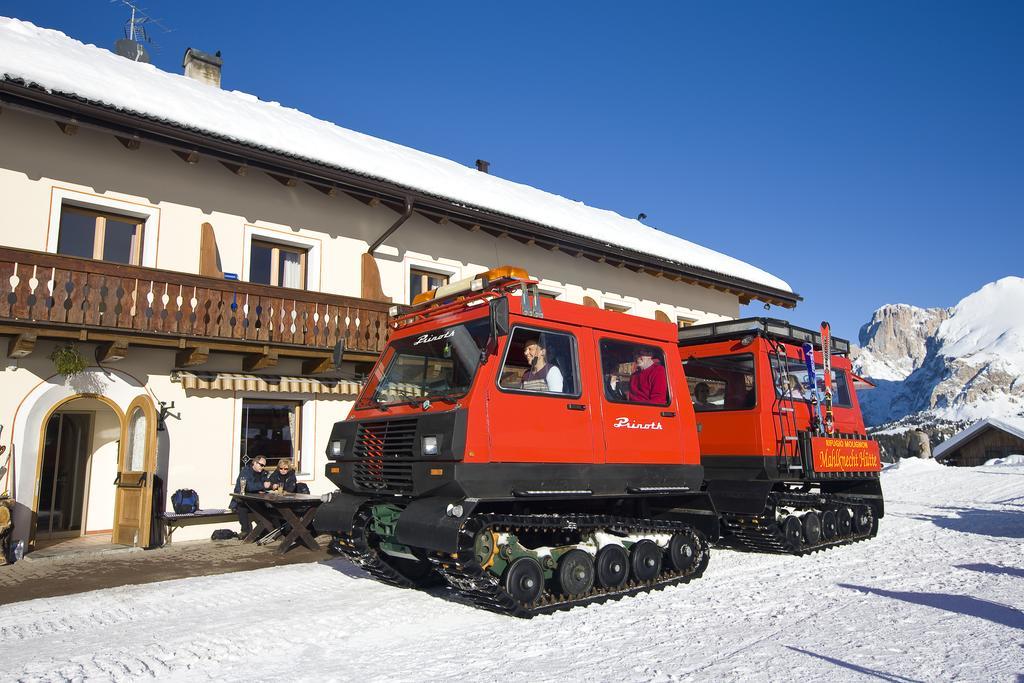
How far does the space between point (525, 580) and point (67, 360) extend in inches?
330

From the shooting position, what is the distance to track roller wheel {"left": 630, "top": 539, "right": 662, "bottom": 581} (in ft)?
23.7

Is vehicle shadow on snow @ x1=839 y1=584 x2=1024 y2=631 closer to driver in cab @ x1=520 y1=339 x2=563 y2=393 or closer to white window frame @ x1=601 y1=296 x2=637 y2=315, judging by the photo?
driver in cab @ x1=520 y1=339 x2=563 y2=393

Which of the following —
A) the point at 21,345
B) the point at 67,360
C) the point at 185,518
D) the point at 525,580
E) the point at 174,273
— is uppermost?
the point at 174,273

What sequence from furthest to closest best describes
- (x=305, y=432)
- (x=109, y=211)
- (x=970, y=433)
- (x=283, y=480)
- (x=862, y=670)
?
(x=970, y=433), (x=305, y=432), (x=109, y=211), (x=283, y=480), (x=862, y=670)

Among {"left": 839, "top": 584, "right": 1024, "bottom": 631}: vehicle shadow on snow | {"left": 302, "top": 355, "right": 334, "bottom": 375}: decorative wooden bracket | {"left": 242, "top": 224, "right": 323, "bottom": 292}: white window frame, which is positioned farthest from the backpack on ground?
{"left": 839, "top": 584, "right": 1024, "bottom": 631}: vehicle shadow on snow

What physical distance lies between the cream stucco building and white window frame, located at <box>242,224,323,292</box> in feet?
0.13

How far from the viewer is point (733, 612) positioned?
6352 millimetres

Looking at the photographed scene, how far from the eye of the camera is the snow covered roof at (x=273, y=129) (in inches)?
447

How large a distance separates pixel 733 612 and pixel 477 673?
273 centimetres

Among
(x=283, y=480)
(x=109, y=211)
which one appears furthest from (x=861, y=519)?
(x=109, y=211)

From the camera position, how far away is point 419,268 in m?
15.9

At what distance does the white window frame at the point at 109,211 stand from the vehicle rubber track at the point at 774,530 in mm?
10071

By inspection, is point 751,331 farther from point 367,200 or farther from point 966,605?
point 367,200

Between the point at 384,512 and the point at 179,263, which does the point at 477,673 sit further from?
the point at 179,263
